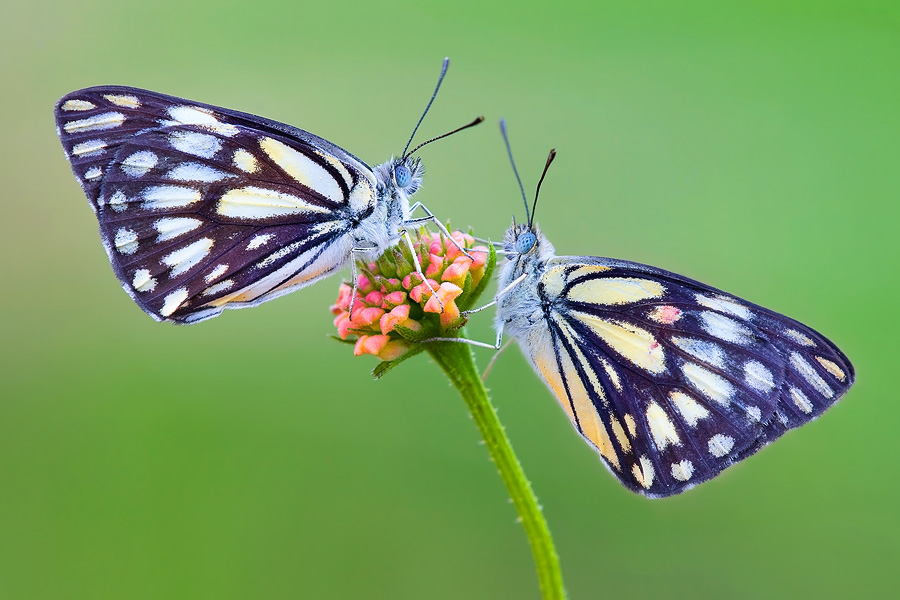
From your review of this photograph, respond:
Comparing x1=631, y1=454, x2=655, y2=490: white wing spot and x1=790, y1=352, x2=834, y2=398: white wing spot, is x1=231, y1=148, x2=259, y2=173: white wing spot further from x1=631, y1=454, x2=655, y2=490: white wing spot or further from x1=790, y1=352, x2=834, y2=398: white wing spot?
x1=790, y1=352, x2=834, y2=398: white wing spot

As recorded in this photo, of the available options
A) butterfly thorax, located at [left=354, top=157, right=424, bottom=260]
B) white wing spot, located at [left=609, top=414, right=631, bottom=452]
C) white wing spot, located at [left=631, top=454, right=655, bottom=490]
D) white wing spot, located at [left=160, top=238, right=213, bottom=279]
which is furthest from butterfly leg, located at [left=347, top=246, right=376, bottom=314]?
white wing spot, located at [left=631, top=454, right=655, bottom=490]

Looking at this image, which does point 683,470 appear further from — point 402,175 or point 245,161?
point 245,161

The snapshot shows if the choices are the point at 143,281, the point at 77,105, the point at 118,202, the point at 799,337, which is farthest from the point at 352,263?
the point at 799,337

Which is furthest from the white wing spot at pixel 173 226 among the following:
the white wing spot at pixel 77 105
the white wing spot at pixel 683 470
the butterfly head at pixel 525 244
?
the white wing spot at pixel 683 470

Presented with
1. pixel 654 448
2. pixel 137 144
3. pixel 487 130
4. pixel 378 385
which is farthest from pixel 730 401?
pixel 487 130

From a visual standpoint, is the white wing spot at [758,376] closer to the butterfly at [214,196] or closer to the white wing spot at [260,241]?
the butterfly at [214,196]

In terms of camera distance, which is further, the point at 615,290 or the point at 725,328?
the point at 615,290
